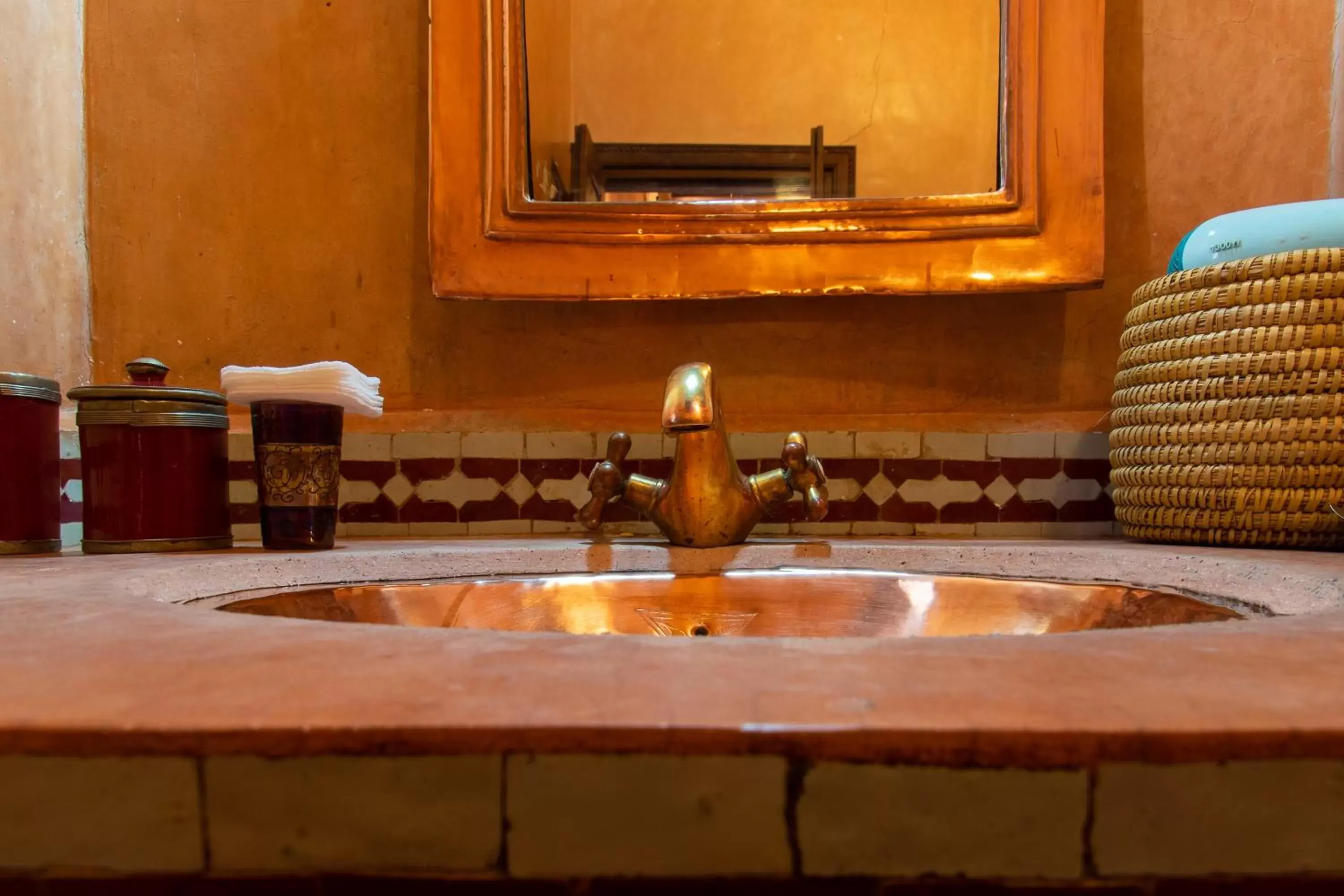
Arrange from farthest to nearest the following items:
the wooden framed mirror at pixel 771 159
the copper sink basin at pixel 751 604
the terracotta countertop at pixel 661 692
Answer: the wooden framed mirror at pixel 771 159 < the copper sink basin at pixel 751 604 < the terracotta countertop at pixel 661 692

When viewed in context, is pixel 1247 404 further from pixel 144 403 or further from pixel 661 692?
pixel 144 403

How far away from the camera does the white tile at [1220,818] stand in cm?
18

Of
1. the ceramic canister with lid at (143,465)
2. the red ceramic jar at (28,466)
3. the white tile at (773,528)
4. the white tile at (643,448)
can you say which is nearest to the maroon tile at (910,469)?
the white tile at (773,528)

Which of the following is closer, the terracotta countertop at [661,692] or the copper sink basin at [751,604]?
the terracotta countertop at [661,692]

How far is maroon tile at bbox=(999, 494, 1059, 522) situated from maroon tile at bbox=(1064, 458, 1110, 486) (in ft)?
0.12

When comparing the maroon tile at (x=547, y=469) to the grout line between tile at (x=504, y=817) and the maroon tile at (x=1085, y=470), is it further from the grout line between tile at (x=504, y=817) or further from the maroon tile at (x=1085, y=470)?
the grout line between tile at (x=504, y=817)

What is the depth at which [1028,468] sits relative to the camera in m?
0.78

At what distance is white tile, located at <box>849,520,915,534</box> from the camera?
30.6 inches

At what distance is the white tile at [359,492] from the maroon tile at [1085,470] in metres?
0.65

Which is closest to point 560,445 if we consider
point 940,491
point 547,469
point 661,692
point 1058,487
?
point 547,469

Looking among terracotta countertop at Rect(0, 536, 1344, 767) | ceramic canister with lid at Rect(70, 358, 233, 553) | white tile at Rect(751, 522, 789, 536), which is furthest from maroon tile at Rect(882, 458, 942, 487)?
ceramic canister with lid at Rect(70, 358, 233, 553)

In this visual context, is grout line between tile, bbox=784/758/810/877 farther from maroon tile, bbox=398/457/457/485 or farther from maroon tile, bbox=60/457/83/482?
maroon tile, bbox=60/457/83/482

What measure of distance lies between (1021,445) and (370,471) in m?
0.62

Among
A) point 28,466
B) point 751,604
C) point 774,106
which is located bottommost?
point 751,604
